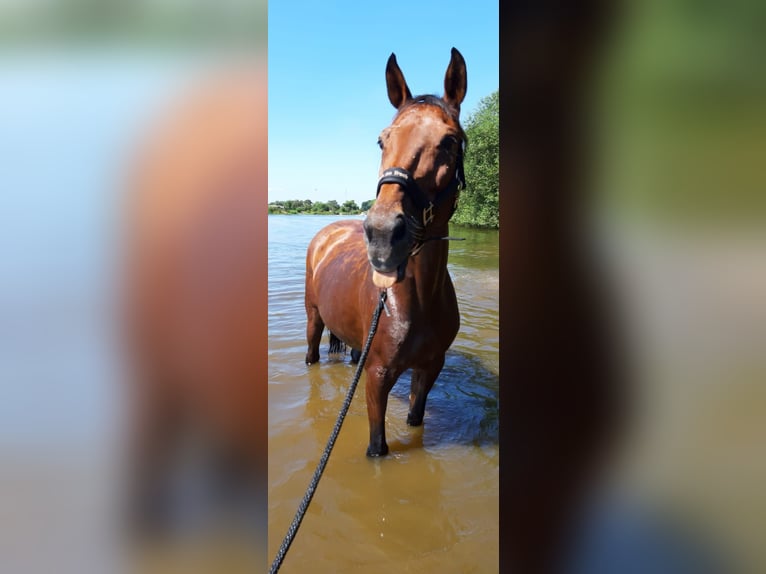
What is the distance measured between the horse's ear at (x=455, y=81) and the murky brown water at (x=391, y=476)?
258 cm

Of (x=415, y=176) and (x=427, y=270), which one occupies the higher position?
(x=415, y=176)

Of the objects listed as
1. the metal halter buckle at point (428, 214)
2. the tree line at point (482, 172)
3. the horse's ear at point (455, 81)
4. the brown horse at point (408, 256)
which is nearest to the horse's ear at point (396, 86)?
the brown horse at point (408, 256)

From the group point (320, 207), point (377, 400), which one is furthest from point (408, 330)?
point (320, 207)

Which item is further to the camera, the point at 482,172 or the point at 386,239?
the point at 482,172

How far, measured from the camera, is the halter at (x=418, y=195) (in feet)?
7.39

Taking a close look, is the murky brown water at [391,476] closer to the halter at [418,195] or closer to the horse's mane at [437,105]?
the halter at [418,195]

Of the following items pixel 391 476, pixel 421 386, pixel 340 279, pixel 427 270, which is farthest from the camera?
pixel 340 279
